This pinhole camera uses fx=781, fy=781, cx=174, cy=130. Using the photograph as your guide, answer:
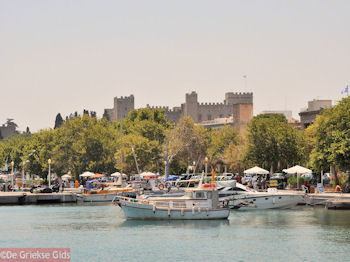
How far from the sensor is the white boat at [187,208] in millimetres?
63000

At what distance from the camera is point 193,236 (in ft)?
179

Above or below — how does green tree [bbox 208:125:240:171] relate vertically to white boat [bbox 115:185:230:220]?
above

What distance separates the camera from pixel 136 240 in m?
52.9

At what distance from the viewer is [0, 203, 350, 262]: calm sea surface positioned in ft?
152

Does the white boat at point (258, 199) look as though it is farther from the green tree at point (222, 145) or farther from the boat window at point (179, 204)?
the green tree at point (222, 145)

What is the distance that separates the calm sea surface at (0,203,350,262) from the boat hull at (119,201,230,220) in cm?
80

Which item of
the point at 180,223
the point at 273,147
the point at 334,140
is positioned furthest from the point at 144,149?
the point at 180,223

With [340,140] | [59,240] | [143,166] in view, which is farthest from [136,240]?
[143,166]

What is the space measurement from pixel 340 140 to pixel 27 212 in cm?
3180

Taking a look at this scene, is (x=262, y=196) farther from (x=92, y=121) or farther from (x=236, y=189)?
Answer: (x=92, y=121)

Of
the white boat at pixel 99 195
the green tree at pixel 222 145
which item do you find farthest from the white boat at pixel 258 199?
the green tree at pixel 222 145

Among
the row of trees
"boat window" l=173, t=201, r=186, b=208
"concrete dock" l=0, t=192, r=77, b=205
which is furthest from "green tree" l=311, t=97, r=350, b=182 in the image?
"concrete dock" l=0, t=192, r=77, b=205

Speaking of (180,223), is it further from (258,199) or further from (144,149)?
(144,149)

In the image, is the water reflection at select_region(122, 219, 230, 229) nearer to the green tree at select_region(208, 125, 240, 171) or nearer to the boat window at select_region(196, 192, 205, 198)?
the boat window at select_region(196, 192, 205, 198)
